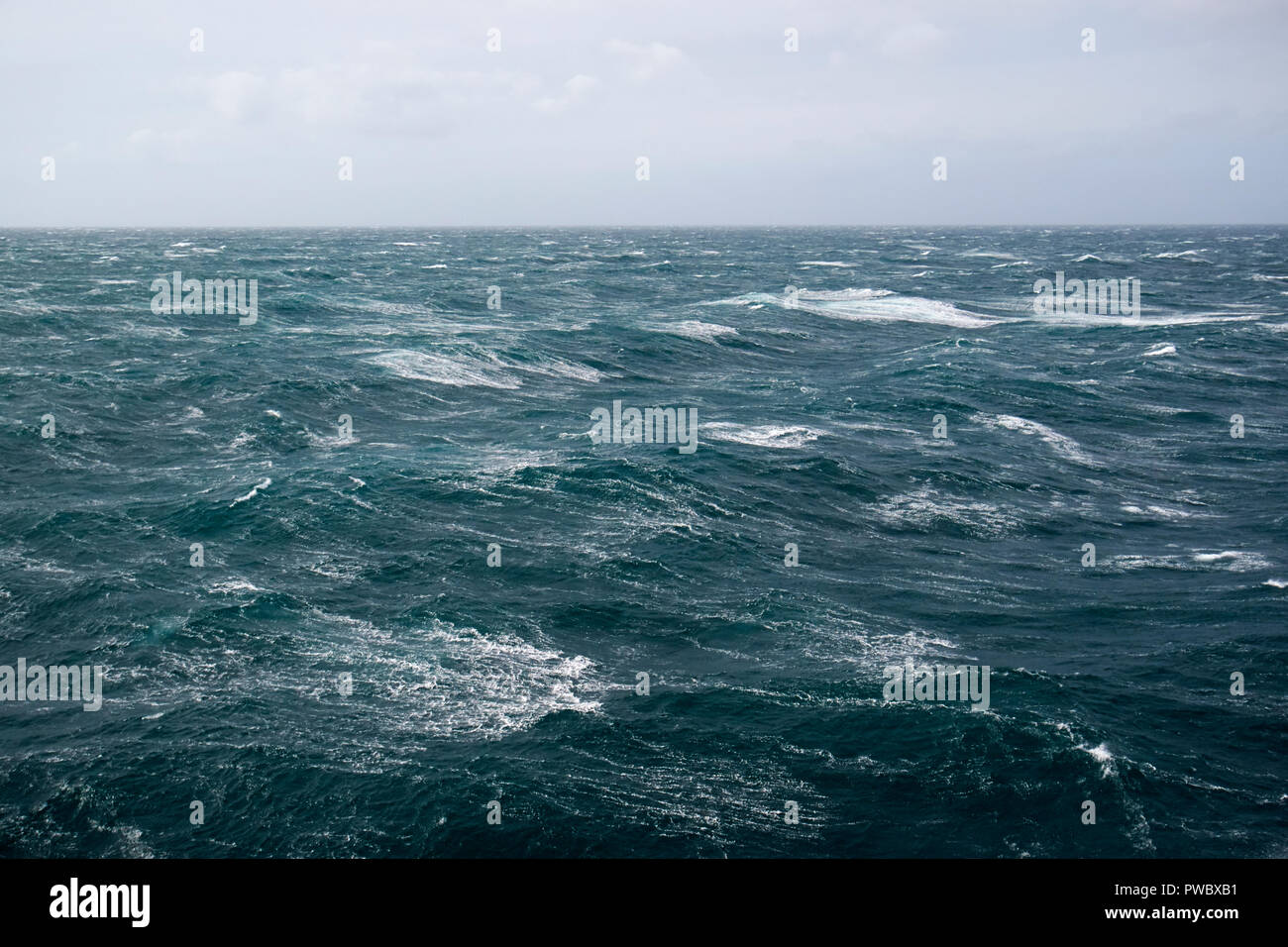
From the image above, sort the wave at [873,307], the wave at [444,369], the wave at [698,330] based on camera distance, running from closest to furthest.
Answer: the wave at [444,369] < the wave at [698,330] < the wave at [873,307]

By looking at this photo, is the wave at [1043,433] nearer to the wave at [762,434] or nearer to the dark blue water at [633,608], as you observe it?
the dark blue water at [633,608]

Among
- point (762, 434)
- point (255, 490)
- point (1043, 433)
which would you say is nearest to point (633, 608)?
point (255, 490)

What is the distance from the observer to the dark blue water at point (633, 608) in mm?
24031

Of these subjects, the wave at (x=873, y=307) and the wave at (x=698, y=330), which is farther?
the wave at (x=873, y=307)

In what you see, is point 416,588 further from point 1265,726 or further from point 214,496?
point 1265,726

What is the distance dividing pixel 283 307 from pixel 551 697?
299ft

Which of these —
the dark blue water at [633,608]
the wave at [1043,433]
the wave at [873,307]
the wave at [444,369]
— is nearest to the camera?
the dark blue water at [633,608]

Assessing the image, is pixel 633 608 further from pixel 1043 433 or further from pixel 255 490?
pixel 1043 433

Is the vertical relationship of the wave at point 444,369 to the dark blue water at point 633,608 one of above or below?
above

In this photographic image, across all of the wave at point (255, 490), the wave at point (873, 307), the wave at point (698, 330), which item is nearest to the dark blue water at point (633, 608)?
the wave at point (255, 490)

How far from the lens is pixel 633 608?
114 feet

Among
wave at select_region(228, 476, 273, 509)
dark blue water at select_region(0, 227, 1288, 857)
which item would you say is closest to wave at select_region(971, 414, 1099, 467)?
dark blue water at select_region(0, 227, 1288, 857)

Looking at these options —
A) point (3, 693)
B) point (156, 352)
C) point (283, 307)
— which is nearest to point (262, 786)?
point (3, 693)

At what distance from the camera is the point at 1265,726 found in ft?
89.3
